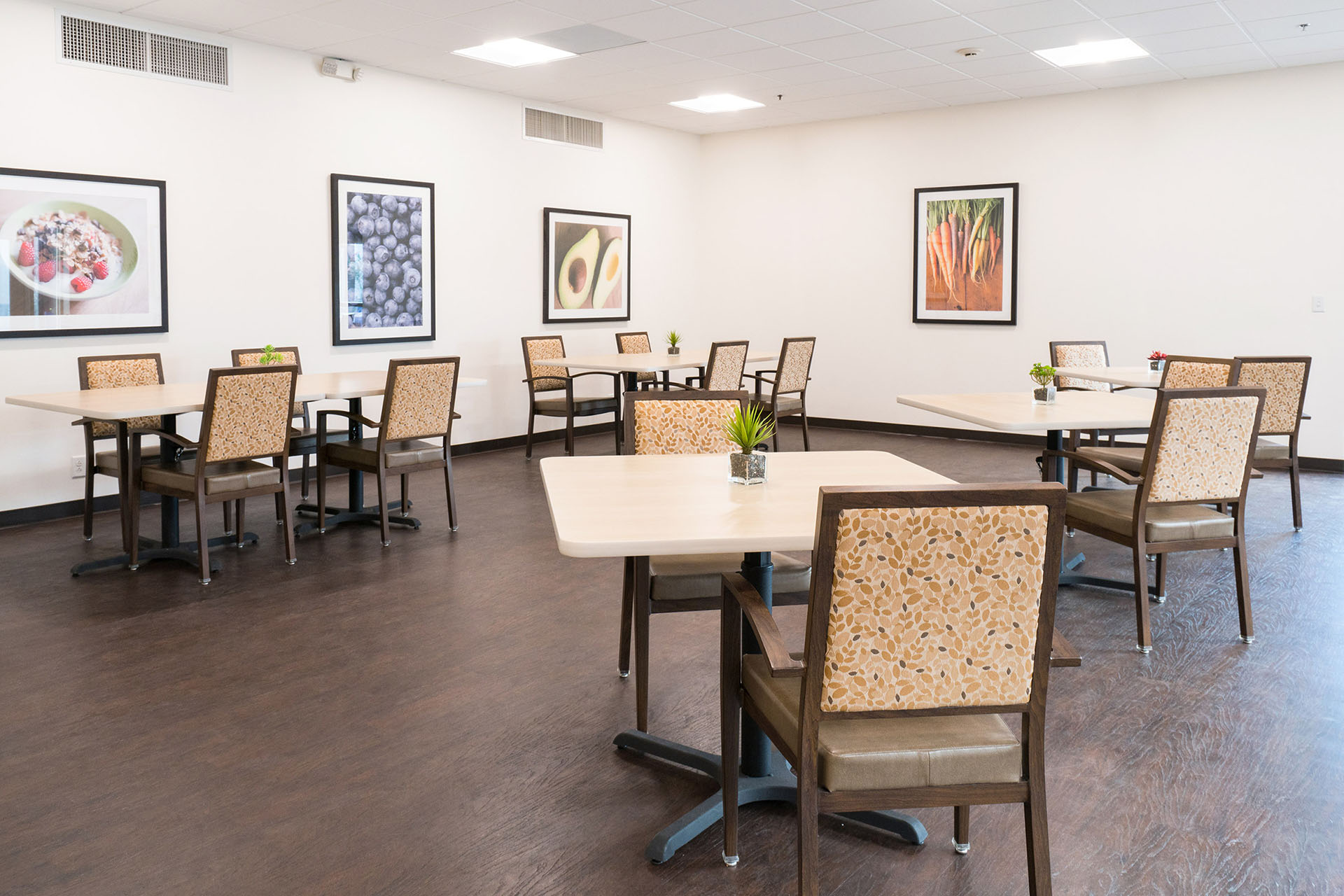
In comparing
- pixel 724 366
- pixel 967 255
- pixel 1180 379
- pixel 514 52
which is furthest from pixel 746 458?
pixel 967 255

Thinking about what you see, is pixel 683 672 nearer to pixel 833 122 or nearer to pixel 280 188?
pixel 280 188

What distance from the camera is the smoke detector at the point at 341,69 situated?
691 centimetres

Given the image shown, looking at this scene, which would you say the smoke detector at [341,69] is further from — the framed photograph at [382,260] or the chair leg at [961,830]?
the chair leg at [961,830]

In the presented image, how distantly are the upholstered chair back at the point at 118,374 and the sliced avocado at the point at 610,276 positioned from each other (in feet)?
14.5

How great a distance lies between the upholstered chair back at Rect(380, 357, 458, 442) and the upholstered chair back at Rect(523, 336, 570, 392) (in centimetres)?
255

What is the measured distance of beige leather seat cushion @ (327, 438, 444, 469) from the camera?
17.1ft

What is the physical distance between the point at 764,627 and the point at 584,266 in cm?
752

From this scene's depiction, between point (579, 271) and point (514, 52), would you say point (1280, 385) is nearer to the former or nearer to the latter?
point (514, 52)

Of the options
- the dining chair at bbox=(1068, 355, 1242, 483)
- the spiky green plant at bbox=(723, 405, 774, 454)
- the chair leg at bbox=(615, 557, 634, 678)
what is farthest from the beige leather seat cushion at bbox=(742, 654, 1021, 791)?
the dining chair at bbox=(1068, 355, 1242, 483)

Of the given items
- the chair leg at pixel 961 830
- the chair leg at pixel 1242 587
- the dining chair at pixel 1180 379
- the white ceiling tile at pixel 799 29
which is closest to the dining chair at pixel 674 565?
the chair leg at pixel 961 830

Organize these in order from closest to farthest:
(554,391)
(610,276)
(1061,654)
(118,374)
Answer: (1061,654) < (118,374) < (554,391) < (610,276)

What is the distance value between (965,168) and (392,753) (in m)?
7.77

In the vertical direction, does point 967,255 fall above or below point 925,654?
above

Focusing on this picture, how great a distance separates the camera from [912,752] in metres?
1.81
